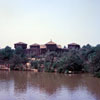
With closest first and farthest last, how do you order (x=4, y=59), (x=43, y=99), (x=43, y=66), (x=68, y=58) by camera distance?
(x=43, y=99), (x=68, y=58), (x=43, y=66), (x=4, y=59)

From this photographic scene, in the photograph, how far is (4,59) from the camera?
49.4m

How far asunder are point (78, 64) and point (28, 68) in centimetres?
1111

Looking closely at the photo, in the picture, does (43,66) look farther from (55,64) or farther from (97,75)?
(97,75)

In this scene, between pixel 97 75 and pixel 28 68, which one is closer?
pixel 97 75

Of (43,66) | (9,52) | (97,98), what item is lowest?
(97,98)

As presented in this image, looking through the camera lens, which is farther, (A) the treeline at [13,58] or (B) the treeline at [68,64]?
(A) the treeline at [13,58]

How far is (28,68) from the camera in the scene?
4153 centimetres

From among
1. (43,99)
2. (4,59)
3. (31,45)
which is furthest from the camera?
(31,45)

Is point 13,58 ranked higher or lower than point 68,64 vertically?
higher

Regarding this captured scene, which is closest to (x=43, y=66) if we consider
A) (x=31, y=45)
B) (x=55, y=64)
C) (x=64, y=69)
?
(x=55, y=64)

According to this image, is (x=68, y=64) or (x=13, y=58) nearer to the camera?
(x=68, y=64)

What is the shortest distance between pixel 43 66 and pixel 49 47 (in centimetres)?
1376

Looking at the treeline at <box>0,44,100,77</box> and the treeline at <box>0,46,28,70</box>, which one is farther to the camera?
the treeline at <box>0,46,28,70</box>

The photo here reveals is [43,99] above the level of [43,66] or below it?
below
